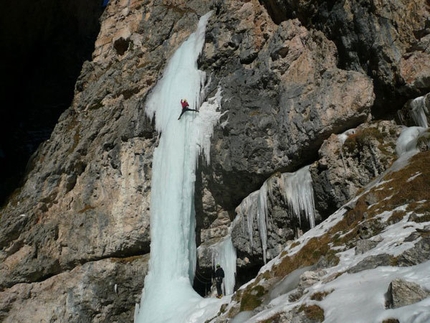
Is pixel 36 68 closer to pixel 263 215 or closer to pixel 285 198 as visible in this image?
pixel 263 215

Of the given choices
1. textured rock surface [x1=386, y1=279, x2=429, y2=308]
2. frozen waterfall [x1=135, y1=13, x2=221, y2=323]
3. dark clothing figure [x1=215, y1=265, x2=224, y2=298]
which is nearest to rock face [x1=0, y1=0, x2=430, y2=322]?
frozen waterfall [x1=135, y1=13, x2=221, y2=323]

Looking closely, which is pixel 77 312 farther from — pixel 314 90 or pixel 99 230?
pixel 314 90

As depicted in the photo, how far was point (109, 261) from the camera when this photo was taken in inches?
872

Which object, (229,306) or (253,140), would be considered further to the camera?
(253,140)

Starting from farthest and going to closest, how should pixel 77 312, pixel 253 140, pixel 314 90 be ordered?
pixel 77 312 → pixel 253 140 → pixel 314 90

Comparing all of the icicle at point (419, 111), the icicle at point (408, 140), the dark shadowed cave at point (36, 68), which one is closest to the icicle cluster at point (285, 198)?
the icicle at point (408, 140)

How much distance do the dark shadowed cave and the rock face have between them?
12019mm

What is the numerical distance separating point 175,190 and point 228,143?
10.9 feet

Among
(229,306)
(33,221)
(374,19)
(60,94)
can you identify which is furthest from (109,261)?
(60,94)

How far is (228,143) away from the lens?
774 inches

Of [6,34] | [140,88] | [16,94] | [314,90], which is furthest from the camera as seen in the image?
[16,94]

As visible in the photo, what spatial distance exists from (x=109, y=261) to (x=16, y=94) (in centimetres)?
2541

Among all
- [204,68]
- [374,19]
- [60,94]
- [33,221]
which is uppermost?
[60,94]

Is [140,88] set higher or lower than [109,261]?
higher
